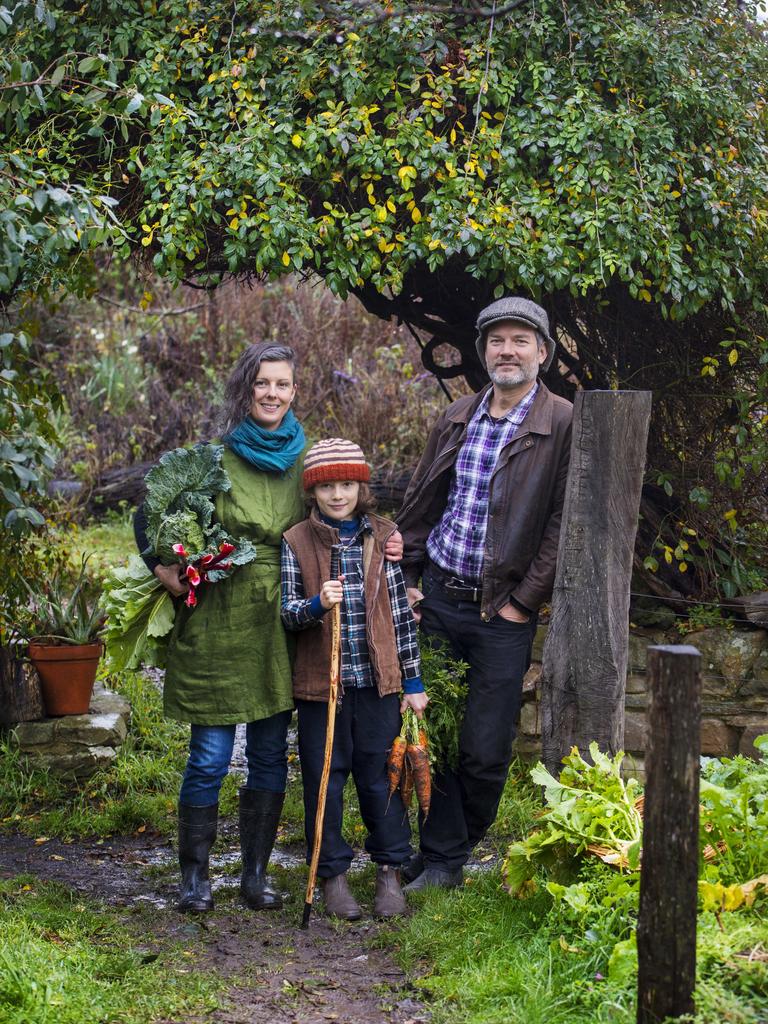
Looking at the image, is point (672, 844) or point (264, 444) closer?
point (672, 844)

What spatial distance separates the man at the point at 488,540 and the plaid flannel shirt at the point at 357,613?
A: 0.17m

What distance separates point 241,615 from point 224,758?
576 millimetres

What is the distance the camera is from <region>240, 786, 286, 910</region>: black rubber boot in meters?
4.64

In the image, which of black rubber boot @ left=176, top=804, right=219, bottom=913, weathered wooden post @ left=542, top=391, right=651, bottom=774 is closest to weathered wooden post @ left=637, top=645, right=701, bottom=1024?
weathered wooden post @ left=542, top=391, right=651, bottom=774

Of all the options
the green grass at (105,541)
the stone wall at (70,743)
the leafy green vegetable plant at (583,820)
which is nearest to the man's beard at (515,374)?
the leafy green vegetable plant at (583,820)

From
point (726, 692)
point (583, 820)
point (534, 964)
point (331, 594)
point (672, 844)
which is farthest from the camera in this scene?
point (726, 692)

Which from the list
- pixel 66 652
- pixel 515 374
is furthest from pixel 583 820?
pixel 66 652

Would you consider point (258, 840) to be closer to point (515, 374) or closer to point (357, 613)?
point (357, 613)

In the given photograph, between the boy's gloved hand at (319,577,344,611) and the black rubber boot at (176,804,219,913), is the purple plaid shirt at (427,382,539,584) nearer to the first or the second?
the boy's gloved hand at (319,577,344,611)

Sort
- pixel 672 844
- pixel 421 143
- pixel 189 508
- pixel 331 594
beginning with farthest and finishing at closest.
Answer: pixel 421 143
pixel 189 508
pixel 331 594
pixel 672 844

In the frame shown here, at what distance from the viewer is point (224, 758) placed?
4582mm

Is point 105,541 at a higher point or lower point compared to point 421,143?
lower

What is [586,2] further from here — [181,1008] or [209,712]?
[181,1008]

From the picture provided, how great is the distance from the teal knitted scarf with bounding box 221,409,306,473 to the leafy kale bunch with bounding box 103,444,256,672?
0.26ft
